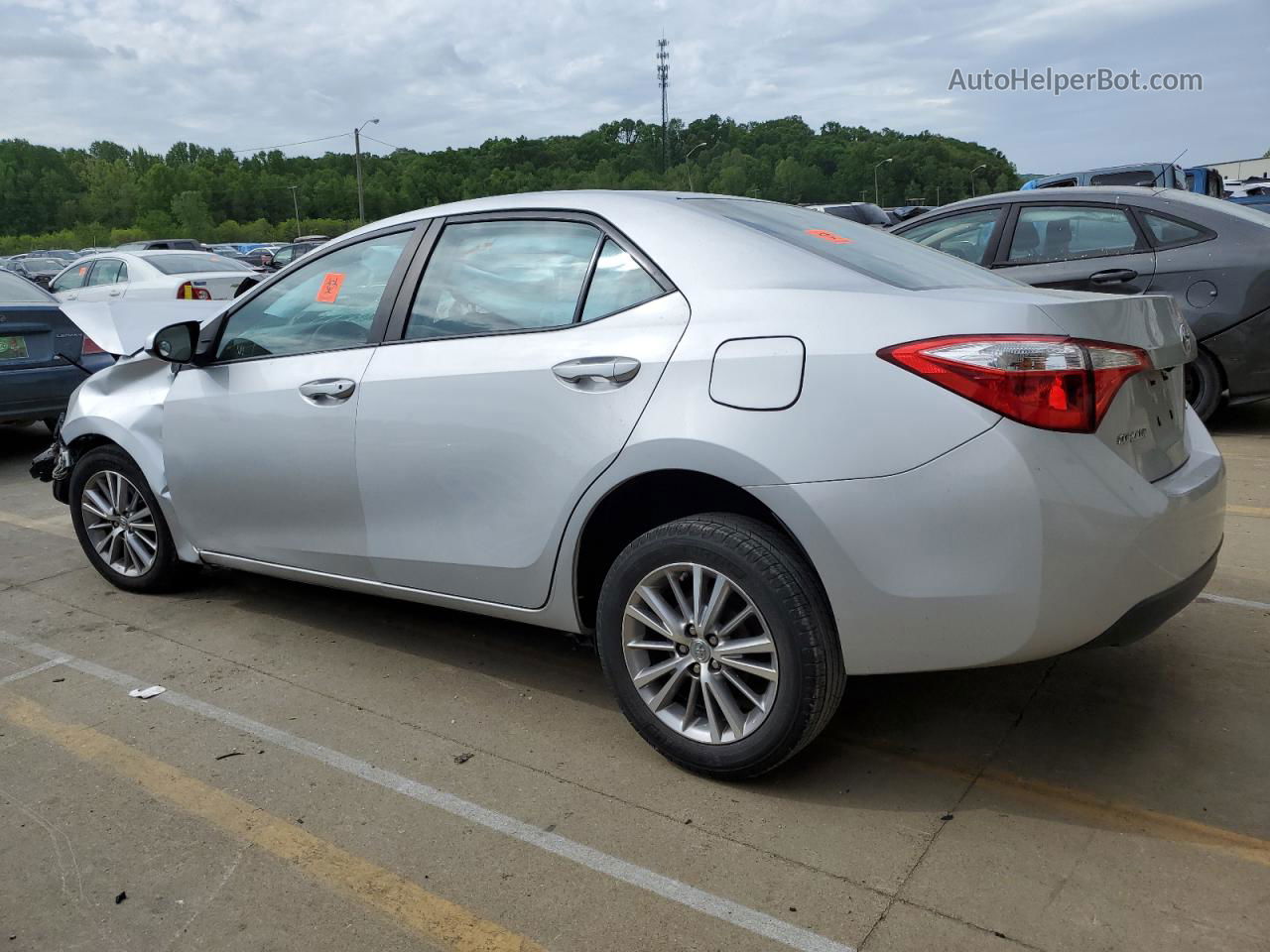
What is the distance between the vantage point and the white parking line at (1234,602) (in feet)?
13.4

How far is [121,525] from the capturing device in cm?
482

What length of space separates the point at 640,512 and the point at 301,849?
1298 millimetres

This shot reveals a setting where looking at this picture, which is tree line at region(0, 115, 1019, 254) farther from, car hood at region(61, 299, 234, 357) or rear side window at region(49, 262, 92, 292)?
car hood at region(61, 299, 234, 357)

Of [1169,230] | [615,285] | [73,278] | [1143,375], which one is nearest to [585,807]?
[615,285]

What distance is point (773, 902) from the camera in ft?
8.10

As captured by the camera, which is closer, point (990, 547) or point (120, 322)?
point (990, 547)

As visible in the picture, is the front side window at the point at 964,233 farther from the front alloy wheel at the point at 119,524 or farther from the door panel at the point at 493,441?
the front alloy wheel at the point at 119,524

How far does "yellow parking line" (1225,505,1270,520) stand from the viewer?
5238mm

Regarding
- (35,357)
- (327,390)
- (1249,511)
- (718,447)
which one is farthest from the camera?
(35,357)

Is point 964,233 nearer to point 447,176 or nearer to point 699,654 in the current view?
point 699,654

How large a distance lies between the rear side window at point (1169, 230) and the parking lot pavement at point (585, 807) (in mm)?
3470

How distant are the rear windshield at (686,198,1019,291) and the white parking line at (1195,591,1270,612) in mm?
1680

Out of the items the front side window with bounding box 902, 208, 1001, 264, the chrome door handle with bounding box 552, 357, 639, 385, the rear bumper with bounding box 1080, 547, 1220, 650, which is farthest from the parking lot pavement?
the front side window with bounding box 902, 208, 1001, 264

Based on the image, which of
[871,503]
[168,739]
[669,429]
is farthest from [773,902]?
[168,739]
